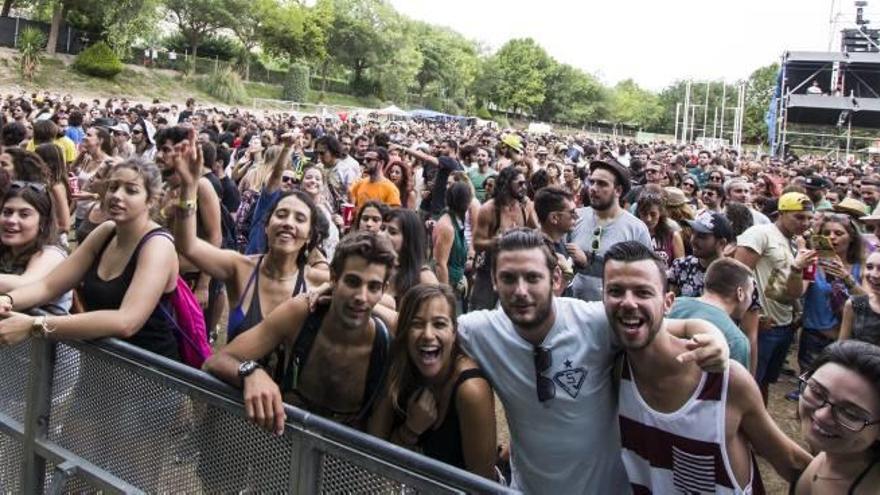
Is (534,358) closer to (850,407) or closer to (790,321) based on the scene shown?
(850,407)

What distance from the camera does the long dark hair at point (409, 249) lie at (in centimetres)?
413

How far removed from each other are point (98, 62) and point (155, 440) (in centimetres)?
4602

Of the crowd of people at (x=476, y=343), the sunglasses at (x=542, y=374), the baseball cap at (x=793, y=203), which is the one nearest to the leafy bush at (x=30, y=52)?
the crowd of people at (x=476, y=343)

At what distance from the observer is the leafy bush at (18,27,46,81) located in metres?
39.0

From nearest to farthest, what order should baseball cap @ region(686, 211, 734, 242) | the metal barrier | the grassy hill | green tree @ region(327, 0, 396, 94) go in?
1. the metal barrier
2. baseball cap @ region(686, 211, 734, 242)
3. the grassy hill
4. green tree @ region(327, 0, 396, 94)

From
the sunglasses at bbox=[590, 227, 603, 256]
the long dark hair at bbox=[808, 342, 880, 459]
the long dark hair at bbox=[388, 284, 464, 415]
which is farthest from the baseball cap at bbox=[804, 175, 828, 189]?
the long dark hair at bbox=[388, 284, 464, 415]

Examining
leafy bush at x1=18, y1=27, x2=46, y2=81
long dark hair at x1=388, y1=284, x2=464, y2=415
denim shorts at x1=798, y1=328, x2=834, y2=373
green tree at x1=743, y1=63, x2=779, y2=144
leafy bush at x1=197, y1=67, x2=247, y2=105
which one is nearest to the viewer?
long dark hair at x1=388, y1=284, x2=464, y2=415

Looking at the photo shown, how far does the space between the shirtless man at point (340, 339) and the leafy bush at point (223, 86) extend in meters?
50.2

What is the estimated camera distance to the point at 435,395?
258cm

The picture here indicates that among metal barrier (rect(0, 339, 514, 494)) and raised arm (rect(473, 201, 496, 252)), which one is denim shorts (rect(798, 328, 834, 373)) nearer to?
raised arm (rect(473, 201, 496, 252))

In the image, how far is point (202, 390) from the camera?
8.66 ft

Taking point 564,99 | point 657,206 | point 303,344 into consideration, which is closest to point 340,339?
point 303,344

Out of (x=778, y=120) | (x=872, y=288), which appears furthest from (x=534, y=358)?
(x=778, y=120)

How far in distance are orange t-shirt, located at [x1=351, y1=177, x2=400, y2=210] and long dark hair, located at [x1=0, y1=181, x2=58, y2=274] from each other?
3.93 metres
